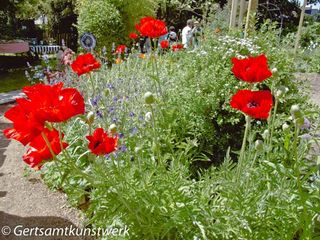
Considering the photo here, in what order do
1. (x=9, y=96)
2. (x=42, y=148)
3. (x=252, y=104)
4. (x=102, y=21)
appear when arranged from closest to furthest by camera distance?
(x=42, y=148) < (x=252, y=104) < (x=9, y=96) < (x=102, y=21)

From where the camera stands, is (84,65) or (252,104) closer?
(252,104)

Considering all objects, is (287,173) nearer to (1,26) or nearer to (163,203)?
(163,203)

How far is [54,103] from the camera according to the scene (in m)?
1.07

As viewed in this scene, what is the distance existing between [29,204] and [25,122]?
1.88 meters

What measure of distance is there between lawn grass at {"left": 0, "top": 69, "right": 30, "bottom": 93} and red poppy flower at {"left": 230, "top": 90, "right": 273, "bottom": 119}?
6926 millimetres

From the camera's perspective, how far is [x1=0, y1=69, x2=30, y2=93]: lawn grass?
24.7 ft

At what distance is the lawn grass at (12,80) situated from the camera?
7.52 meters

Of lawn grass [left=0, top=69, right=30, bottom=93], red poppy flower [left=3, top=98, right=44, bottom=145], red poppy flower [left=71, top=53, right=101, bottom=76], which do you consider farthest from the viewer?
lawn grass [left=0, top=69, right=30, bottom=93]

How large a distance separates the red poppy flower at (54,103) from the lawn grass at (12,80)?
22.2ft

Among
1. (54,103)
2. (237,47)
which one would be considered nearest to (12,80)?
(237,47)

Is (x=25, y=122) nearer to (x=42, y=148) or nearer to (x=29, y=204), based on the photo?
→ (x=42, y=148)

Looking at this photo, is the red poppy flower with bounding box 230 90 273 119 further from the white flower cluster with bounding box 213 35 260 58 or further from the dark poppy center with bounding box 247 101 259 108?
the white flower cluster with bounding box 213 35 260 58

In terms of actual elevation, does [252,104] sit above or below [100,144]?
above

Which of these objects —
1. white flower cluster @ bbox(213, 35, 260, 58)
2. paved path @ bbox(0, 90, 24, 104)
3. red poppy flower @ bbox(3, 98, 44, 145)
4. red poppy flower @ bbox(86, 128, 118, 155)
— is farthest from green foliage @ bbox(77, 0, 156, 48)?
red poppy flower @ bbox(3, 98, 44, 145)
